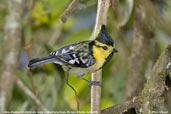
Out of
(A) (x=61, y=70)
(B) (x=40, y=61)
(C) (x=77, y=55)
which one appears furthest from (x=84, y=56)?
(A) (x=61, y=70)

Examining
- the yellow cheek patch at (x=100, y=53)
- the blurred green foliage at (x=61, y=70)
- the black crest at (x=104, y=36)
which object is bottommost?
the yellow cheek patch at (x=100, y=53)

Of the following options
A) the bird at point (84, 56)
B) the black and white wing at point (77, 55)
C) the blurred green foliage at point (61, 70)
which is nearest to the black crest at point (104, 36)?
the bird at point (84, 56)

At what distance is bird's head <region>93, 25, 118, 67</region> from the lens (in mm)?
1397

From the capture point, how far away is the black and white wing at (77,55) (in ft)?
4.98

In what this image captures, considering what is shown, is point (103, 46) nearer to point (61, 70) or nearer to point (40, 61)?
point (40, 61)

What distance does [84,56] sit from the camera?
1.52 meters

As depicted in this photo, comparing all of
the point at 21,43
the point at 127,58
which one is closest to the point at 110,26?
the point at 127,58

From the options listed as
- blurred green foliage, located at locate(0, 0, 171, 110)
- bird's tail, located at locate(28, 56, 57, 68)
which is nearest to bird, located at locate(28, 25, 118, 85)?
bird's tail, located at locate(28, 56, 57, 68)

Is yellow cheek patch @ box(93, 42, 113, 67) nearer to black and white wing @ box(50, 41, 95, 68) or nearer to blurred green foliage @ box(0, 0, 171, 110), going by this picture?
black and white wing @ box(50, 41, 95, 68)

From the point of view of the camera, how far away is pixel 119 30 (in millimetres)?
2408

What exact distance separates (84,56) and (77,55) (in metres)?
0.02

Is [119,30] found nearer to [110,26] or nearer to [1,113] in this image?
[110,26]

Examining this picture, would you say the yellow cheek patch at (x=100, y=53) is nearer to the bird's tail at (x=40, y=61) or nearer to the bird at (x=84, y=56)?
the bird at (x=84, y=56)

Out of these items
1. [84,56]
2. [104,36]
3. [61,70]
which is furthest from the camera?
[61,70]
